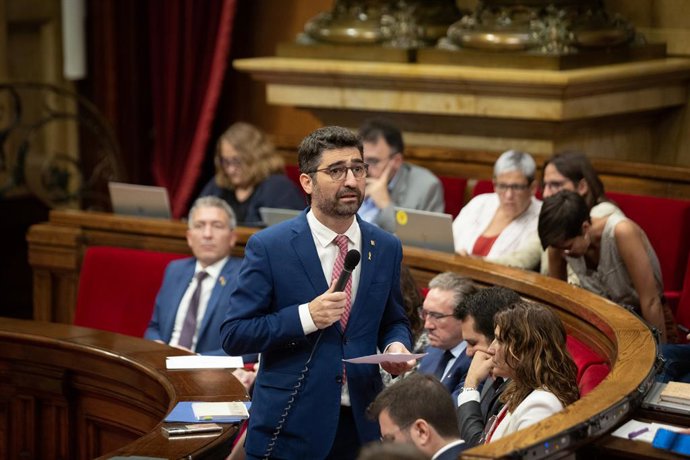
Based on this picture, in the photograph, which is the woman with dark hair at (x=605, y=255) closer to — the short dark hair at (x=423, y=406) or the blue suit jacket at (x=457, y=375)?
the blue suit jacket at (x=457, y=375)

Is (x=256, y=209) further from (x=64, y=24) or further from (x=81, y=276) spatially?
(x=64, y=24)

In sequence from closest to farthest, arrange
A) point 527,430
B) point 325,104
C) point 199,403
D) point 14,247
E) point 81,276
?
point 527,430 < point 199,403 < point 81,276 < point 325,104 < point 14,247

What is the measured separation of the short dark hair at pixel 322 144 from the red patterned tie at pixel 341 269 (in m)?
0.19

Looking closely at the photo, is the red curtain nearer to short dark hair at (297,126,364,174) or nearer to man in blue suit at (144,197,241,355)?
man in blue suit at (144,197,241,355)

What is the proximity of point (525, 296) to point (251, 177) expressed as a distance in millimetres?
2128

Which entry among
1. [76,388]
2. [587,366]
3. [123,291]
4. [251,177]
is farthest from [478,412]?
[251,177]

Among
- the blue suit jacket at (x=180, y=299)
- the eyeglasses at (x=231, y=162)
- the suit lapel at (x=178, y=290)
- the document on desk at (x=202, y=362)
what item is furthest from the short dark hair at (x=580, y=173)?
the eyeglasses at (x=231, y=162)

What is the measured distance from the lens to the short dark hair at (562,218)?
4406 millimetres

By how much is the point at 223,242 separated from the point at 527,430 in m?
2.73

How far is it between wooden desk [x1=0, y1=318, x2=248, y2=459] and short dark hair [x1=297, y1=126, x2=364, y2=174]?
0.81m

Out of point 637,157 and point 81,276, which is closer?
point 81,276

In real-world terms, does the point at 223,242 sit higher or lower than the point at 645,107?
lower

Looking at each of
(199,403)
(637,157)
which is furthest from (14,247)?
(199,403)

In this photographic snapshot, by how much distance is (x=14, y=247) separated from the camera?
7734 millimetres
